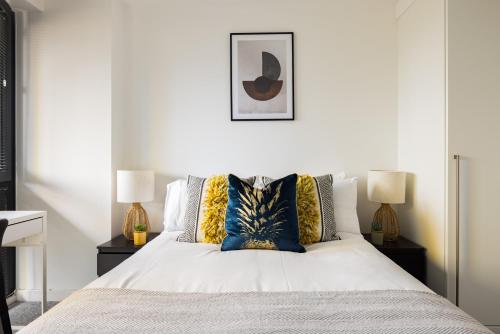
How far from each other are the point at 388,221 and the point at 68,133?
2.50 metres

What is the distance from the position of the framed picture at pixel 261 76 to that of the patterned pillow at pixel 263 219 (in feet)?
3.02

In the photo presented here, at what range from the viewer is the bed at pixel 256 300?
41.4 inches

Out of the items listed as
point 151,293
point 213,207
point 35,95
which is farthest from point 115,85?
point 151,293

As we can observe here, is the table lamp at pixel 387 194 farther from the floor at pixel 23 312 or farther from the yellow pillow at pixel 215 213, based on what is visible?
the floor at pixel 23 312

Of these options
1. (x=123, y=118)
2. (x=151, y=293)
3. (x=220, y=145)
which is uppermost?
(x=123, y=118)

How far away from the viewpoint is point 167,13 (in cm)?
283

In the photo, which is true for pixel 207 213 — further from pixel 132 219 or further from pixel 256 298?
pixel 256 298

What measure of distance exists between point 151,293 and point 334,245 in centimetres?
116

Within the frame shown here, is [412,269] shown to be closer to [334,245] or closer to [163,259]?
[334,245]

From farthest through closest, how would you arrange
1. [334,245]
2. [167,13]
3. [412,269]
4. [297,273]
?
[167,13] → [412,269] → [334,245] → [297,273]

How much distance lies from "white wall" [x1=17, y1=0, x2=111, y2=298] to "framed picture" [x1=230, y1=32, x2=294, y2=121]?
98cm

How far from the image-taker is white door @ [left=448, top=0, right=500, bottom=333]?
2.06 metres

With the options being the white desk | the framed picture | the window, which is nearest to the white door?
the framed picture

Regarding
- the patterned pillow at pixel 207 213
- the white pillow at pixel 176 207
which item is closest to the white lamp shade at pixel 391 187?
the patterned pillow at pixel 207 213
